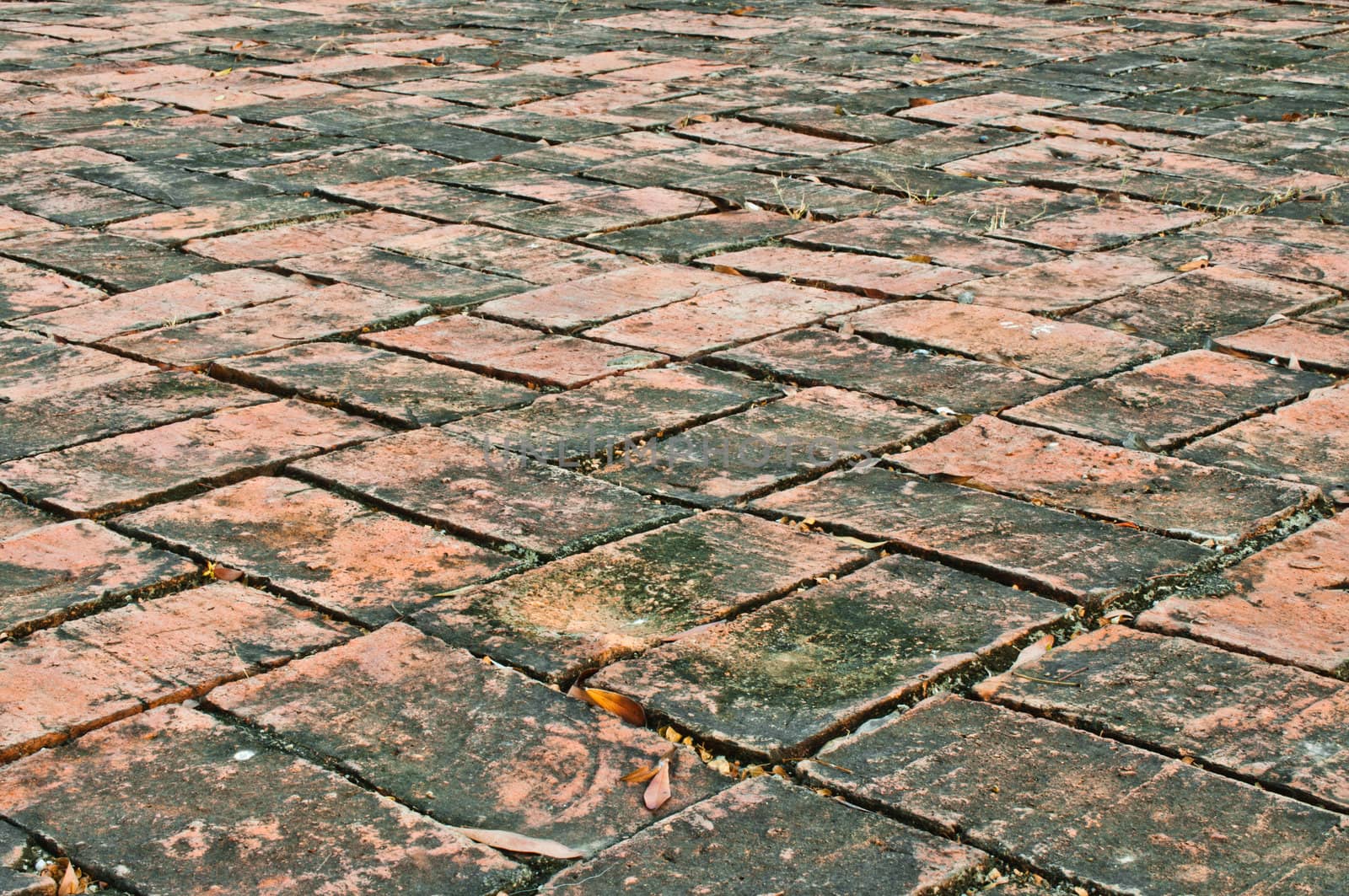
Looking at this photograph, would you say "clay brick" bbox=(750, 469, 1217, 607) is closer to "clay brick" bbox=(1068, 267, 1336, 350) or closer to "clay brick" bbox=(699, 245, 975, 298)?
"clay brick" bbox=(1068, 267, 1336, 350)

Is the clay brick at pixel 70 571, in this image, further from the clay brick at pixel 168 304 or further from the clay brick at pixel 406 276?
the clay brick at pixel 406 276

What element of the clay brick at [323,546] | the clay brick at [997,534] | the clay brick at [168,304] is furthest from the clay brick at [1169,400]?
the clay brick at [168,304]

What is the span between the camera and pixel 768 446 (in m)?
3.47

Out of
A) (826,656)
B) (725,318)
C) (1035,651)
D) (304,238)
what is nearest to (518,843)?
(826,656)

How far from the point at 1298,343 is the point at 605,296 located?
180 cm

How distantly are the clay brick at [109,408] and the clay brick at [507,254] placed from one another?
3.64 feet

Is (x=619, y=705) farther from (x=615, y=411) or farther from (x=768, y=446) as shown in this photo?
(x=615, y=411)

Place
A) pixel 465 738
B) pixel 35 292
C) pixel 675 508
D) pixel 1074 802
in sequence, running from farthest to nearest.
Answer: pixel 35 292, pixel 675 508, pixel 465 738, pixel 1074 802

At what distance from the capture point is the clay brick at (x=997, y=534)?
9.42 ft

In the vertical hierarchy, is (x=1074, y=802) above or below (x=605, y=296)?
below

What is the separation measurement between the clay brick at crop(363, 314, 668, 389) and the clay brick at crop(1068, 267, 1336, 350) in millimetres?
1263

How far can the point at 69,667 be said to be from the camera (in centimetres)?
259

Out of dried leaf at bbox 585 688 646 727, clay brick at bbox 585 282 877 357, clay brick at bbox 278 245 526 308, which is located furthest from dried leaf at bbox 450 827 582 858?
clay brick at bbox 278 245 526 308

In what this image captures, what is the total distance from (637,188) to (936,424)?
2.30m
